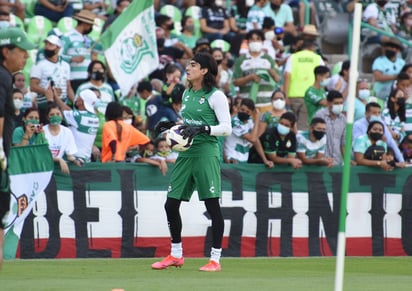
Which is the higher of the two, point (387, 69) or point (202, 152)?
point (387, 69)

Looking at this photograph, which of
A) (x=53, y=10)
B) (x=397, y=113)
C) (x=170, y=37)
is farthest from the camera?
(x=170, y=37)

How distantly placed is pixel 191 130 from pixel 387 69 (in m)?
11.8

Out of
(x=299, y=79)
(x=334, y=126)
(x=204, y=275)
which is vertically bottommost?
(x=204, y=275)

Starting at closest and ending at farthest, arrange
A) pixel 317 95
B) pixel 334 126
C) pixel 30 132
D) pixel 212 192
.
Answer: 1. pixel 212 192
2. pixel 30 132
3. pixel 334 126
4. pixel 317 95

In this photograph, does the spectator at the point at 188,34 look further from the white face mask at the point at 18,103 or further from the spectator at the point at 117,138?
the white face mask at the point at 18,103

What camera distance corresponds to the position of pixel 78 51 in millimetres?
21016

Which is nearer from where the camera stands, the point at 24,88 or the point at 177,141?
the point at 177,141

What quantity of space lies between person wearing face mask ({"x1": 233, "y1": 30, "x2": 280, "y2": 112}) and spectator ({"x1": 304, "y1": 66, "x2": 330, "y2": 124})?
2.30ft

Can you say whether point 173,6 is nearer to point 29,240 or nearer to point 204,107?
point 29,240

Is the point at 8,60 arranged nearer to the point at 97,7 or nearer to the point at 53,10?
the point at 53,10

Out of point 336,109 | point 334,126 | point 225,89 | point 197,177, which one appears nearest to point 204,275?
point 197,177

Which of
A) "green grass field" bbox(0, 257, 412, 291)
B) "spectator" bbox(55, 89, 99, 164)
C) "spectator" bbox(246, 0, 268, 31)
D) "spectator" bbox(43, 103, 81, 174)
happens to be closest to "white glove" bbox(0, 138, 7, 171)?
"green grass field" bbox(0, 257, 412, 291)

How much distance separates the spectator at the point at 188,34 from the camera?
947 inches

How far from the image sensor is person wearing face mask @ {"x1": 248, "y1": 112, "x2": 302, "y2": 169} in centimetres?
1880
